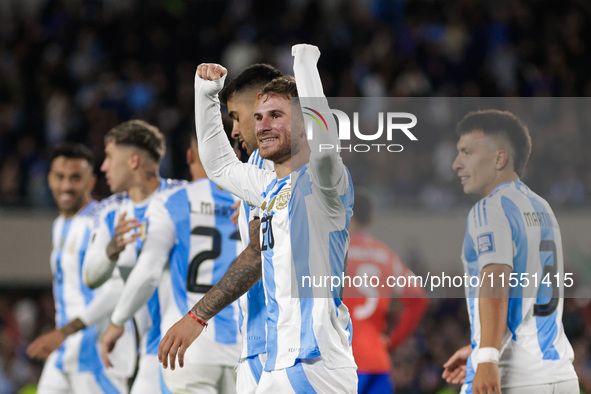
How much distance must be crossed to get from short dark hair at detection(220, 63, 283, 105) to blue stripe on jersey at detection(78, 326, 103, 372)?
3288 millimetres

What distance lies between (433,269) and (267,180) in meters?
1.73

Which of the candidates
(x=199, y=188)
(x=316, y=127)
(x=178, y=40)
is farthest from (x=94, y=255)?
(x=178, y=40)

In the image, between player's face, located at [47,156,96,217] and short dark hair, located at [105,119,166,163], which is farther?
player's face, located at [47,156,96,217]

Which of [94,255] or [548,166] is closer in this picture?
[94,255]

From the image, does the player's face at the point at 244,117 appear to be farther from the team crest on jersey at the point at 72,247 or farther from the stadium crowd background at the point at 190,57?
the stadium crowd background at the point at 190,57

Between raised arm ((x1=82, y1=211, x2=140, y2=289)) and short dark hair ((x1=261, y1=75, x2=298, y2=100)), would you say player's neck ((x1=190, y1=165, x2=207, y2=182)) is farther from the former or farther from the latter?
short dark hair ((x1=261, y1=75, x2=298, y2=100))

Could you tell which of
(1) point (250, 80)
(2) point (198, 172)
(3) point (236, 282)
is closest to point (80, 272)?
(2) point (198, 172)

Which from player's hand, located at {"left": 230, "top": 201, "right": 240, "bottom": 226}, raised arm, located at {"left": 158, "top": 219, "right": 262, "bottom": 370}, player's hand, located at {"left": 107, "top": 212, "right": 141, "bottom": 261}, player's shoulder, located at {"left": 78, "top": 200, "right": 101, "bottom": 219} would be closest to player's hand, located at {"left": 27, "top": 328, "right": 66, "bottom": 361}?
player's hand, located at {"left": 107, "top": 212, "right": 141, "bottom": 261}

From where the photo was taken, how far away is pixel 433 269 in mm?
5773

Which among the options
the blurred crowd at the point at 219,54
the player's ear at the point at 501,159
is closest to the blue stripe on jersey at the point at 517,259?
the player's ear at the point at 501,159

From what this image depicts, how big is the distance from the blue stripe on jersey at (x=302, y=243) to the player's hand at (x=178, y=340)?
2.15 ft

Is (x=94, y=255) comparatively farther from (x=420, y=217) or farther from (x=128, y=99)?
(x=128, y=99)

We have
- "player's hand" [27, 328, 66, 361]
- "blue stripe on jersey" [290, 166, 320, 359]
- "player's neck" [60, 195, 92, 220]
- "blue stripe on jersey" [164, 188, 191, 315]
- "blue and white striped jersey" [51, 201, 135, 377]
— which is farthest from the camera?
"player's neck" [60, 195, 92, 220]

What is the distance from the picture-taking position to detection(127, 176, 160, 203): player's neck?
280 inches
